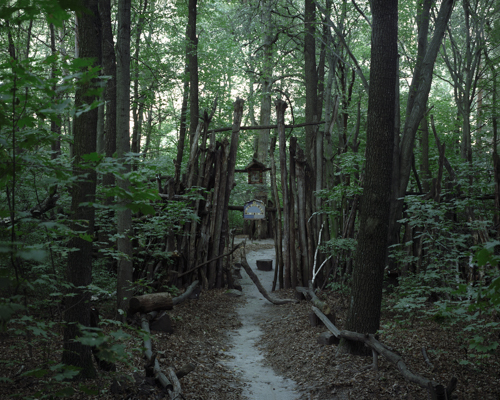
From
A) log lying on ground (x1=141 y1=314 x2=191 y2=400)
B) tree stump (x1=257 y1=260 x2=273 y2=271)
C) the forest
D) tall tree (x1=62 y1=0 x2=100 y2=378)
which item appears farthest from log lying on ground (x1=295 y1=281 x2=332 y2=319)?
tree stump (x1=257 y1=260 x2=273 y2=271)

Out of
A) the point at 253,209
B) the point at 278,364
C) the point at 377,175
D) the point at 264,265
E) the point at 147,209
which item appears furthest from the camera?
the point at 264,265

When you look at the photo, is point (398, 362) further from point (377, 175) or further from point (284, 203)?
point (284, 203)

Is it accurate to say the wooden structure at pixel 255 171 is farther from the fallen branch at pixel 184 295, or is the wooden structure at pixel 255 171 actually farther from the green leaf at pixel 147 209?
the green leaf at pixel 147 209

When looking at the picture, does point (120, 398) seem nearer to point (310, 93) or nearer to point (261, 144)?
point (310, 93)

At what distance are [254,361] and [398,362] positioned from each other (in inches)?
91.2

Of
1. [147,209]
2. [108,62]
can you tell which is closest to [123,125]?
[108,62]

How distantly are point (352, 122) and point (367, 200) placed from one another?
1206cm

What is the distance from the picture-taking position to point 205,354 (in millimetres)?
5543

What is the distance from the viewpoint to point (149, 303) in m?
5.91

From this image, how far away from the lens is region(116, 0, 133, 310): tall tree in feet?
18.5

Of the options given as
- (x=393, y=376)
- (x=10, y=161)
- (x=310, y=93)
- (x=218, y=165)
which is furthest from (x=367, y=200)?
(x=310, y=93)

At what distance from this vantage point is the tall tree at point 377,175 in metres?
4.80

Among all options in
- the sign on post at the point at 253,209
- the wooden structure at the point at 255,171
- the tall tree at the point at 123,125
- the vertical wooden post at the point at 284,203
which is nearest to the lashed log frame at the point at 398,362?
the tall tree at the point at 123,125

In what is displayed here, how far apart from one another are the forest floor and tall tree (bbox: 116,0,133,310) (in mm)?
774
